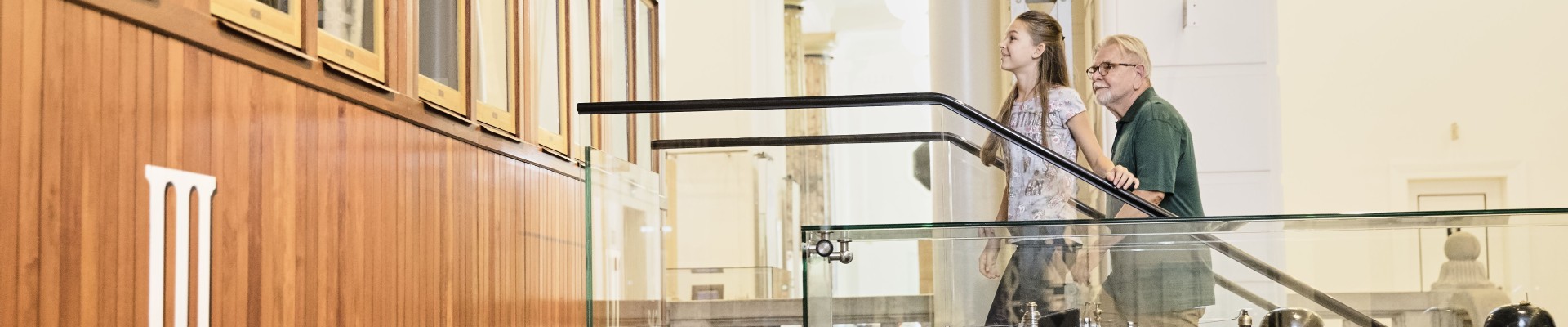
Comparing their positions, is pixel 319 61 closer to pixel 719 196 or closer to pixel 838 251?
pixel 719 196

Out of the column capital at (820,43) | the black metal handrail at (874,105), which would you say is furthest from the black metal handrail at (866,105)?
the column capital at (820,43)

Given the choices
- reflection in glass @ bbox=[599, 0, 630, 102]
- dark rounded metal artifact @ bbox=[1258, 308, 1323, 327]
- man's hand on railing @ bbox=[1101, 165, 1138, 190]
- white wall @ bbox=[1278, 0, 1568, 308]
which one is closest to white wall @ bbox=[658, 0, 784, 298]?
man's hand on railing @ bbox=[1101, 165, 1138, 190]

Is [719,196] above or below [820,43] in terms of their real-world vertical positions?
below

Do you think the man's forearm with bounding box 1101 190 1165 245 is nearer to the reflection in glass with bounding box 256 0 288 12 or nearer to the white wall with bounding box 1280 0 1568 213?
the reflection in glass with bounding box 256 0 288 12

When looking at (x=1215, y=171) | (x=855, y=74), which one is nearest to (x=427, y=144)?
(x=1215, y=171)

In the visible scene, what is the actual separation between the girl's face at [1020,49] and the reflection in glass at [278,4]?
185cm

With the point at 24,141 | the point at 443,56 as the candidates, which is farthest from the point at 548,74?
the point at 24,141

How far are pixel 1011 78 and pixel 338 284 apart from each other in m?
4.39

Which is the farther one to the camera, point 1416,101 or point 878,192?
point 1416,101

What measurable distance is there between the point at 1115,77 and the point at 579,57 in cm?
284

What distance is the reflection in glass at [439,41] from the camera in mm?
4062

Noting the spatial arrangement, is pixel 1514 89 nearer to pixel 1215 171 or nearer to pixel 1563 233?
pixel 1215 171

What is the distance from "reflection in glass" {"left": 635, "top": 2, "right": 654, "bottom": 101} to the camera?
6.88 meters

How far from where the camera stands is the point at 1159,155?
11.0 ft
